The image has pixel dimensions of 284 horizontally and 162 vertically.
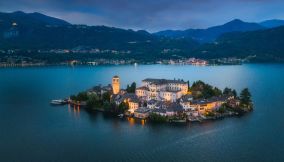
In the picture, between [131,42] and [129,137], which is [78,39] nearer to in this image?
[131,42]

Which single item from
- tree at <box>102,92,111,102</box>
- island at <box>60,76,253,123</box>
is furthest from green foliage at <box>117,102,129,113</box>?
tree at <box>102,92,111,102</box>

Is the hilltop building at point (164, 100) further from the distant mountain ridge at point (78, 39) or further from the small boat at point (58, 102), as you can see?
the distant mountain ridge at point (78, 39)

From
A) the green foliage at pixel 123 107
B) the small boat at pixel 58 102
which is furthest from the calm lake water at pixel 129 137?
the small boat at pixel 58 102

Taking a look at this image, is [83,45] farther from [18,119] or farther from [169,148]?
[169,148]

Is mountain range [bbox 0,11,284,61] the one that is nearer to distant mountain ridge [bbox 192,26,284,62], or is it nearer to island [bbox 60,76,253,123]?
distant mountain ridge [bbox 192,26,284,62]

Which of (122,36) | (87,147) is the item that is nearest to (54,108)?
(87,147)

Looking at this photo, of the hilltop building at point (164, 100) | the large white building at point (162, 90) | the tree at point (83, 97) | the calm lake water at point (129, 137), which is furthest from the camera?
the tree at point (83, 97)

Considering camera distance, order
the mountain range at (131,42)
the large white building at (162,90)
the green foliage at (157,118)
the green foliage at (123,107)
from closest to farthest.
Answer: the green foliage at (157,118)
the green foliage at (123,107)
the large white building at (162,90)
the mountain range at (131,42)
